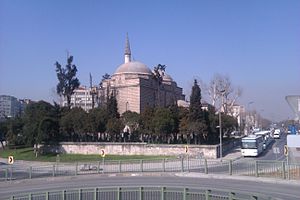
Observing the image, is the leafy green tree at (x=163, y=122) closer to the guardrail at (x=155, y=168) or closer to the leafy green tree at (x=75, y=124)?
the leafy green tree at (x=75, y=124)

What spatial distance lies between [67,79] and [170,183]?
5316 centimetres

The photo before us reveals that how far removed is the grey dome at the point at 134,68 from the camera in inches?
3882

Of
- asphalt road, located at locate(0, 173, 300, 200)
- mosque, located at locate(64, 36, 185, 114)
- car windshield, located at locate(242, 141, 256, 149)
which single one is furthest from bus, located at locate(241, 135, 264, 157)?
mosque, located at locate(64, 36, 185, 114)

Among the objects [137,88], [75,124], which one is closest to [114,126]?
[75,124]

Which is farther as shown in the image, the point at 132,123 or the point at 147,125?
the point at 132,123

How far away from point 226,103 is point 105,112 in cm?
2562

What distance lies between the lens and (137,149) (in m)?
52.3

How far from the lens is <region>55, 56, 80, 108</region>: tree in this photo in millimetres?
74875

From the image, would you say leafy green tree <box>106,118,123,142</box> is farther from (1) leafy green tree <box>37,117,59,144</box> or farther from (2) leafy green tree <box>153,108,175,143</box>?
(1) leafy green tree <box>37,117,59,144</box>

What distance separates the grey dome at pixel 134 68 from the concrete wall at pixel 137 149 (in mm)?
41355

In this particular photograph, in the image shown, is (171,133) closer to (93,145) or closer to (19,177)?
(93,145)

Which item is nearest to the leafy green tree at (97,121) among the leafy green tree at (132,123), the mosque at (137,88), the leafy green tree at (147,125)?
the leafy green tree at (132,123)

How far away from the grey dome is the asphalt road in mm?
68455

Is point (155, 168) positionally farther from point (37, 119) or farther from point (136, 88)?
point (136, 88)
